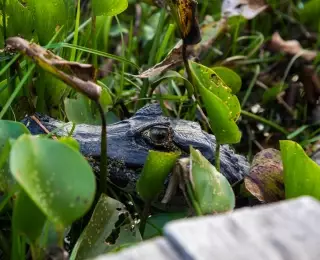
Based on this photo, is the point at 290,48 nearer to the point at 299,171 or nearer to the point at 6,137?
the point at 299,171

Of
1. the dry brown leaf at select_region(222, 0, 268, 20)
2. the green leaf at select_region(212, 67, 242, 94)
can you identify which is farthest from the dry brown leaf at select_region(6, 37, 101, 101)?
the dry brown leaf at select_region(222, 0, 268, 20)

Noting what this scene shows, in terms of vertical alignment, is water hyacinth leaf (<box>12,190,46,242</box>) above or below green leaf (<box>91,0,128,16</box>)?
below

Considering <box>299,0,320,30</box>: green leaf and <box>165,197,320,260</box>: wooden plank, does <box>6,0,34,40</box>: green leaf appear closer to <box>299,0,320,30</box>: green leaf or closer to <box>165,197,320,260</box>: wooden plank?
<box>165,197,320,260</box>: wooden plank

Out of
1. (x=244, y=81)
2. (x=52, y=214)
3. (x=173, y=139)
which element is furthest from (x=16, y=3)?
(x=244, y=81)

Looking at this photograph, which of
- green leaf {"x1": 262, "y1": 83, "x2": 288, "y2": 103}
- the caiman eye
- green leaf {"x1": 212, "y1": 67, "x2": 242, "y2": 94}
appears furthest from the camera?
green leaf {"x1": 262, "y1": 83, "x2": 288, "y2": 103}

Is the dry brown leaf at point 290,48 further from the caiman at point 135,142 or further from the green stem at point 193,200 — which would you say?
the green stem at point 193,200
